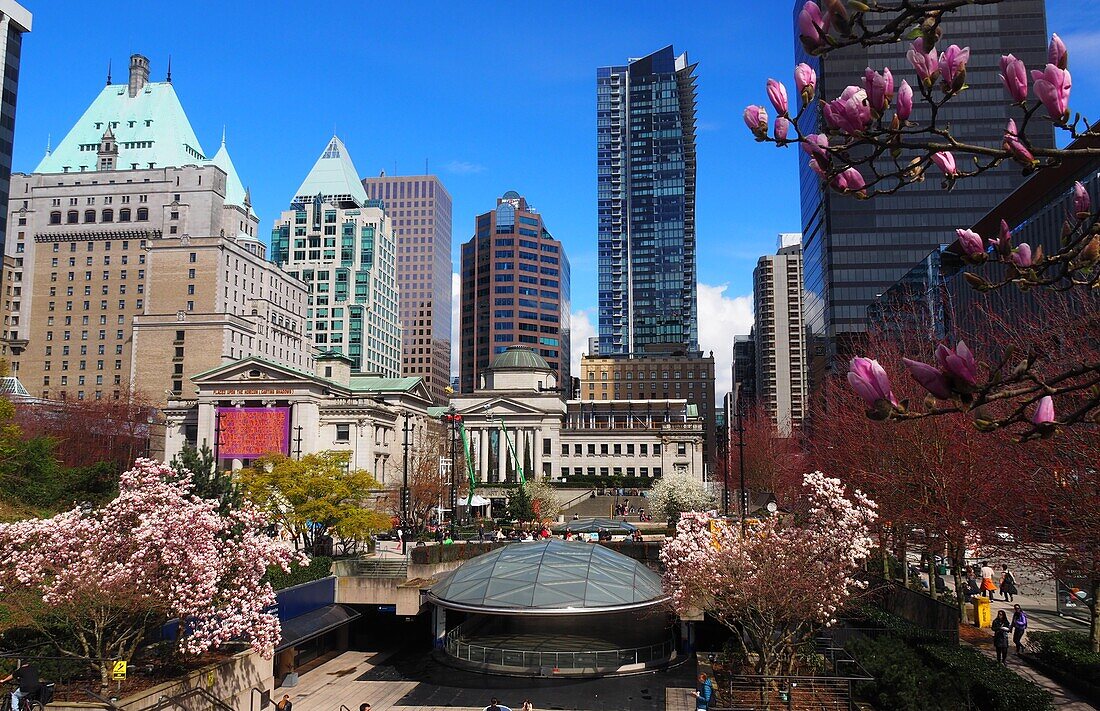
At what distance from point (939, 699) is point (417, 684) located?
21645 mm

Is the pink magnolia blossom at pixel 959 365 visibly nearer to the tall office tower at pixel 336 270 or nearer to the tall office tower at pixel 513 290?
the tall office tower at pixel 336 270

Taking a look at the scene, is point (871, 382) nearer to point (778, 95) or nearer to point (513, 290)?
point (778, 95)

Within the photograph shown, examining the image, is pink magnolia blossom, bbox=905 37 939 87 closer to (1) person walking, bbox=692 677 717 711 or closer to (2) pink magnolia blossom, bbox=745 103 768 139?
(2) pink magnolia blossom, bbox=745 103 768 139

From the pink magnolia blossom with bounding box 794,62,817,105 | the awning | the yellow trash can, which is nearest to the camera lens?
the pink magnolia blossom with bounding box 794,62,817,105

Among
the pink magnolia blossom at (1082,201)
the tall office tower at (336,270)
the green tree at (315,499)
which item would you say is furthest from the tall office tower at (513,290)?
the pink magnolia blossom at (1082,201)

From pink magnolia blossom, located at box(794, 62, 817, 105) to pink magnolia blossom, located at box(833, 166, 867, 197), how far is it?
0.74 m

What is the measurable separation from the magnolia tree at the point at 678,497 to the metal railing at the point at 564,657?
37.6m

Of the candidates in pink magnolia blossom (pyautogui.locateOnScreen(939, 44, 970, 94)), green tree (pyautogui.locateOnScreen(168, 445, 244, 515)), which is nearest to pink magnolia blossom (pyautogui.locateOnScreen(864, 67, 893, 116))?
pink magnolia blossom (pyautogui.locateOnScreen(939, 44, 970, 94))

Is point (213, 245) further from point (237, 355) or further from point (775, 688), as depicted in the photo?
point (775, 688)

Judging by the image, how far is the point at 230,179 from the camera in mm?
162750

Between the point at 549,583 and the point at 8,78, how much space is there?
277 feet

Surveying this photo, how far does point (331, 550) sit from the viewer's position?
5469 cm

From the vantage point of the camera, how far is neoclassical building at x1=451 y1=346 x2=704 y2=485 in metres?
122

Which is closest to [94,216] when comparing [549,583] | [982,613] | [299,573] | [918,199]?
[299,573]
